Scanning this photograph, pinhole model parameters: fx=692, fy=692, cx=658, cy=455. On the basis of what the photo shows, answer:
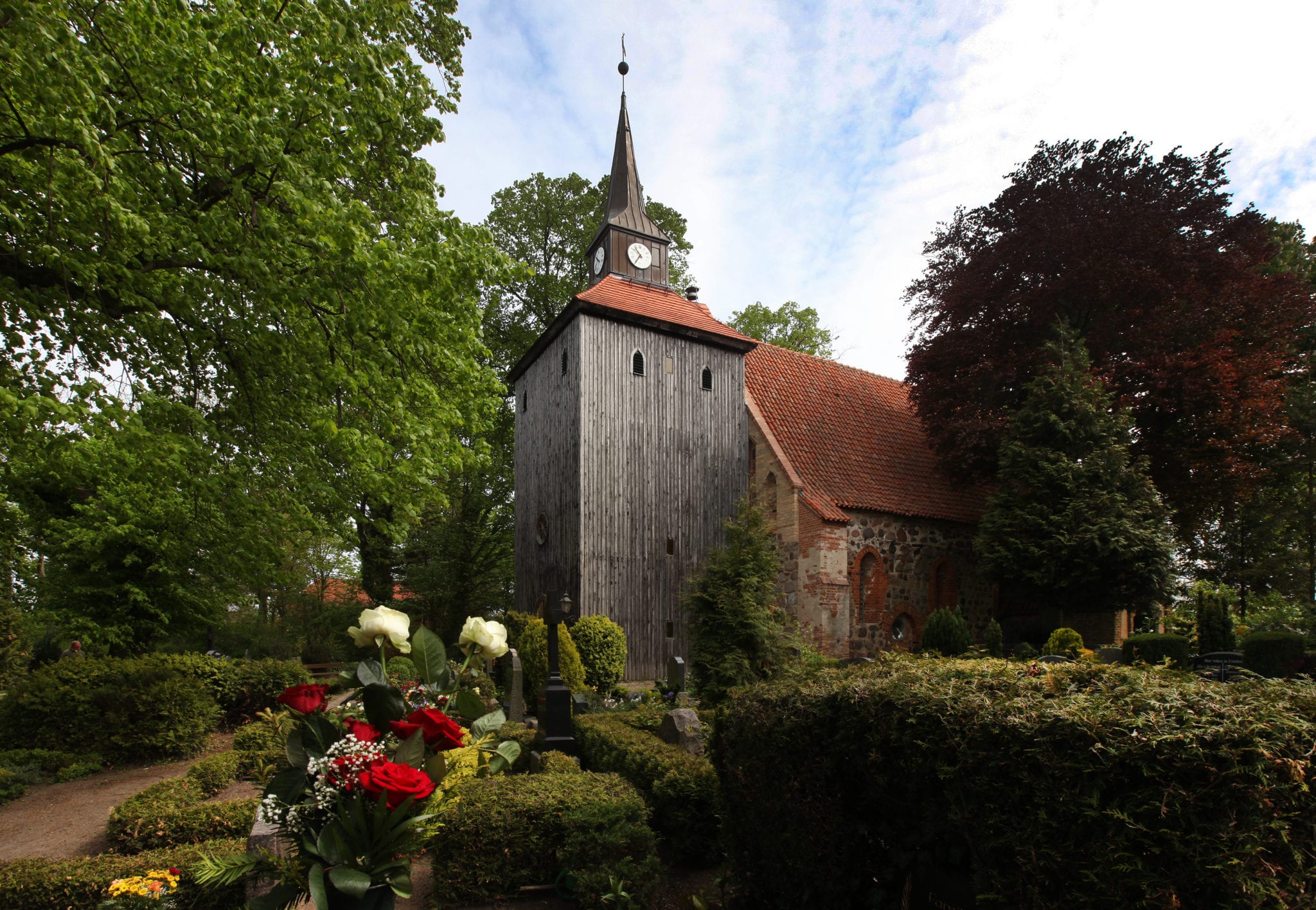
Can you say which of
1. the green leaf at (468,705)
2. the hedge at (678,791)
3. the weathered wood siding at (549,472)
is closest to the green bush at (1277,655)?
the hedge at (678,791)

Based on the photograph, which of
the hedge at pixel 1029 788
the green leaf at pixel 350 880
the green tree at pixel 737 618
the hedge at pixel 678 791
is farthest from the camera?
the green tree at pixel 737 618

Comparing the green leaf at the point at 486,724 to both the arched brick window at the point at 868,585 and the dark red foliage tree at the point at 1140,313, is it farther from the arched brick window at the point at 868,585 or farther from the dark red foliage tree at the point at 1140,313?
the dark red foliage tree at the point at 1140,313

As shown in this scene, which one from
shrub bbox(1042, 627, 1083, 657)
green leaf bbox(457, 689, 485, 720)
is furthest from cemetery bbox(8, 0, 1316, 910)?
shrub bbox(1042, 627, 1083, 657)

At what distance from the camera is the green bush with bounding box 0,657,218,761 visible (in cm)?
892

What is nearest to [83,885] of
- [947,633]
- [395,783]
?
[395,783]

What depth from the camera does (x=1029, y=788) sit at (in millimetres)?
2420

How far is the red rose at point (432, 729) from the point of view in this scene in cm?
238

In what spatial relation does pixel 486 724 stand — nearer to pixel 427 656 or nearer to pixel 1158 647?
pixel 427 656

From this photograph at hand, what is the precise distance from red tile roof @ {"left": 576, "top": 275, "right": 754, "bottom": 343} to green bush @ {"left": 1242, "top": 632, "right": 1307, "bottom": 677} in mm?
10973

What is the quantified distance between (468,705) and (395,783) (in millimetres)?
602

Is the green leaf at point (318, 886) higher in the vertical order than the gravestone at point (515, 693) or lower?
higher

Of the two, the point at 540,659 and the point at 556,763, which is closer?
the point at 556,763

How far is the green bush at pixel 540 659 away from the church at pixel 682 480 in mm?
1084

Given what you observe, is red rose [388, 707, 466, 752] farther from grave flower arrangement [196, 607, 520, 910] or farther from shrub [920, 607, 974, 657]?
shrub [920, 607, 974, 657]
